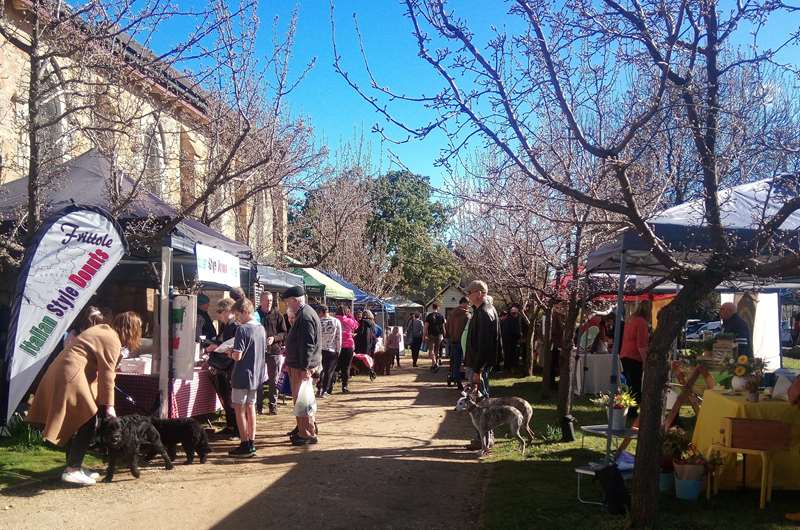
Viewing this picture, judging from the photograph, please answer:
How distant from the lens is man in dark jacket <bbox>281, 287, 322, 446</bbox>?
27.2 feet

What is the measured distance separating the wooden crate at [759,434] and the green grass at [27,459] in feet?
20.1

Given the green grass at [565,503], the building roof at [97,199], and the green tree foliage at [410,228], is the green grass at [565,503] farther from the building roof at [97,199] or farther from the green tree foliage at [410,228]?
the green tree foliage at [410,228]

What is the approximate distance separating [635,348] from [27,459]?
25.5ft

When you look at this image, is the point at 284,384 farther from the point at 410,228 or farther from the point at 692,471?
the point at 410,228

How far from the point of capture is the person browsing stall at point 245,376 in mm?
7562

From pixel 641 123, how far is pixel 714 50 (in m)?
1.07

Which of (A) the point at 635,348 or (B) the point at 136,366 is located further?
(A) the point at 635,348

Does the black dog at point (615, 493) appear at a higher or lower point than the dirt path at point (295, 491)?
higher

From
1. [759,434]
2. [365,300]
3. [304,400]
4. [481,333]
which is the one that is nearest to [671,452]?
[759,434]

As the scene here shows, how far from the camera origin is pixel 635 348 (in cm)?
990

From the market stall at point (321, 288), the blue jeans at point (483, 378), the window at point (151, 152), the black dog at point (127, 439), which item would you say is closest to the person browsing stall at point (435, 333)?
the market stall at point (321, 288)

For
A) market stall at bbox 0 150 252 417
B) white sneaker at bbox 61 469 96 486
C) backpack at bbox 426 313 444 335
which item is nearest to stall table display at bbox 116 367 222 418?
market stall at bbox 0 150 252 417

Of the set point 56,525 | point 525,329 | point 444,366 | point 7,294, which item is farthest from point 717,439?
point 444,366

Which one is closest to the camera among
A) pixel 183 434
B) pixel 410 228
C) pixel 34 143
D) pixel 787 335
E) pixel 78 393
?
pixel 78 393
